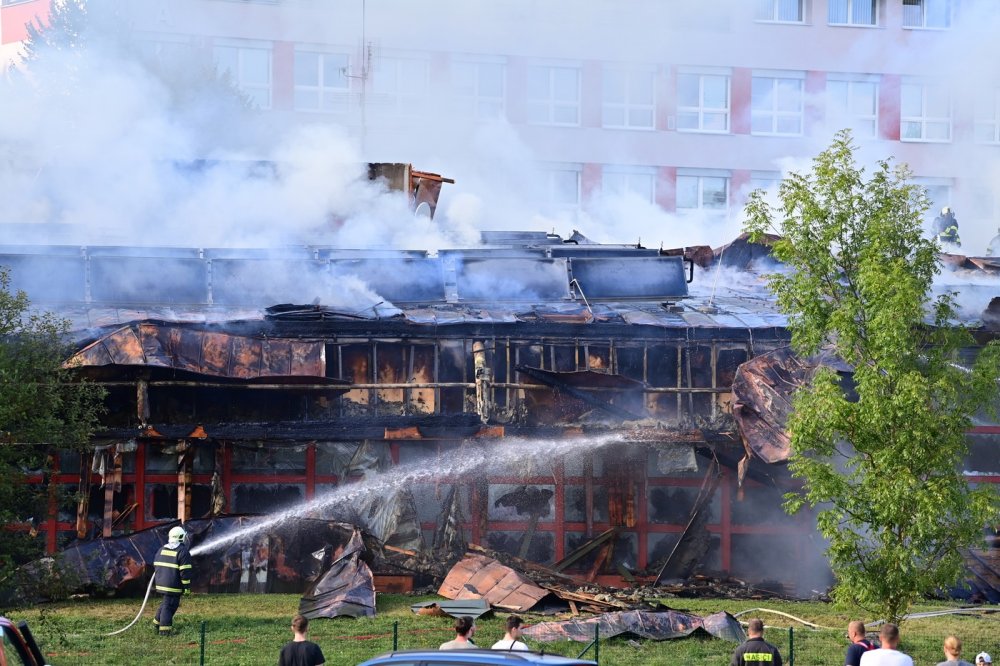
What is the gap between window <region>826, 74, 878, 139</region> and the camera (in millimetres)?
48281

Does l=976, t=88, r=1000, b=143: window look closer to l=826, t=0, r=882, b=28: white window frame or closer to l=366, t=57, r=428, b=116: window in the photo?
l=826, t=0, r=882, b=28: white window frame

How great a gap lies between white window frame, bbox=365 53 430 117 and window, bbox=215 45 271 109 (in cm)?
353

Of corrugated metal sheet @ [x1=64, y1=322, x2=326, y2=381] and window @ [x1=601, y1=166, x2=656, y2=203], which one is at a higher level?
window @ [x1=601, y1=166, x2=656, y2=203]

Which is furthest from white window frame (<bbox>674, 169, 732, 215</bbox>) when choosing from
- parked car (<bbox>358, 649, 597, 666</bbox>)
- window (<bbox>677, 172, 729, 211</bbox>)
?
parked car (<bbox>358, 649, 597, 666</bbox>)

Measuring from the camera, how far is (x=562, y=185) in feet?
157

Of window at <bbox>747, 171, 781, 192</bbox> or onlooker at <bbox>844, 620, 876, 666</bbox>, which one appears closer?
onlooker at <bbox>844, 620, 876, 666</bbox>

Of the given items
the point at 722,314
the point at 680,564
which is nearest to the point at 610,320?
the point at 722,314

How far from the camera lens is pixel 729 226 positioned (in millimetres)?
47250

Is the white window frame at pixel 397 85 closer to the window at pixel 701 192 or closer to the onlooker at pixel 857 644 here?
the window at pixel 701 192

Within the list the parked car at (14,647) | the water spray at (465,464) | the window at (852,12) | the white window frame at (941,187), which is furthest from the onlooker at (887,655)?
the window at (852,12)

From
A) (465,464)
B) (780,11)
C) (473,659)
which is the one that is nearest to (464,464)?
(465,464)

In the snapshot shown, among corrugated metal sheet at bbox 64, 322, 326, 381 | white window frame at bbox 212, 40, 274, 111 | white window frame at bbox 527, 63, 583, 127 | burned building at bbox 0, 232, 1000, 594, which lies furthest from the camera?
white window frame at bbox 527, 63, 583, 127

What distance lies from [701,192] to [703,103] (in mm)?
3035

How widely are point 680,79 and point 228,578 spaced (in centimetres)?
2995
